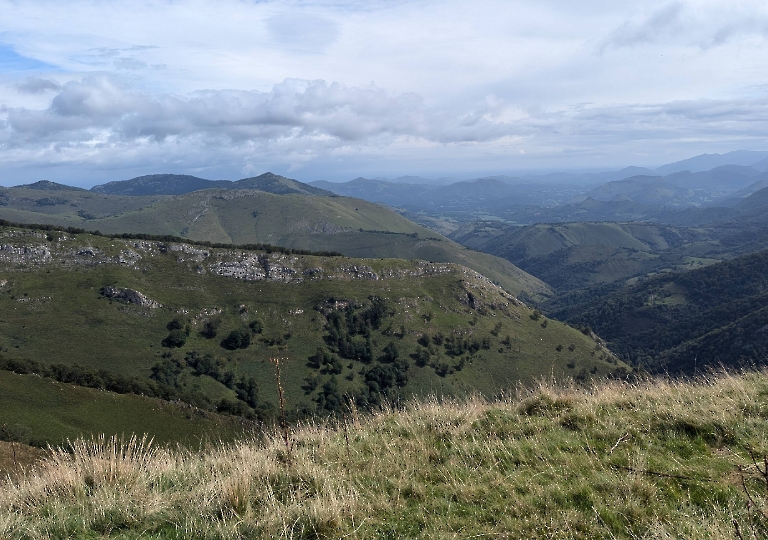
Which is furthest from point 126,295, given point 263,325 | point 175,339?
point 263,325

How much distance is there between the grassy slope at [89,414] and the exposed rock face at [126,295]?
2319 inches

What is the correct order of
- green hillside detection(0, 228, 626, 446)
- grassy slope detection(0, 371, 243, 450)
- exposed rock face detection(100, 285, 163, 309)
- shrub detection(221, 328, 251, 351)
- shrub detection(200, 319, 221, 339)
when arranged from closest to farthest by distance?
grassy slope detection(0, 371, 243, 450), green hillside detection(0, 228, 626, 446), exposed rock face detection(100, 285, 163, 309), shrub detection(221, 328, 251, 351), shrub detection(200, 319, 221, 339)

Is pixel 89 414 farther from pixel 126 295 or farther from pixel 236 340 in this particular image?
pixel 126 295

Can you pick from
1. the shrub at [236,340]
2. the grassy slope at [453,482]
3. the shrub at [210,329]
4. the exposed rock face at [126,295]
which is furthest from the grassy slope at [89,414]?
the grassy slope at [453,482]

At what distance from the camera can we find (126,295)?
424ft

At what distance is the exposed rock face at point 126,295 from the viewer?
128 metres

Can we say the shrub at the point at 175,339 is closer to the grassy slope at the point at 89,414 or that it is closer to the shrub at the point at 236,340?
the shrub at the point at 236,340

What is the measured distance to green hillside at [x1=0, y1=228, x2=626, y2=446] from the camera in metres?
109

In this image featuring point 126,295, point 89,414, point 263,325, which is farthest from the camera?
point 263,325

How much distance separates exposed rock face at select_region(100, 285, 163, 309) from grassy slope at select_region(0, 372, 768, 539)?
142 metres

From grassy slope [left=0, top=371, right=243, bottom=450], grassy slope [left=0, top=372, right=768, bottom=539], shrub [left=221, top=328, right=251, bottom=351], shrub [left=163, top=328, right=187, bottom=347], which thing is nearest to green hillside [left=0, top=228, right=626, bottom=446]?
shrub [left=163, top=328, right=187, bottom=347]

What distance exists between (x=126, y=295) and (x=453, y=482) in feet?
488

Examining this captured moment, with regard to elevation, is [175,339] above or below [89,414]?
below

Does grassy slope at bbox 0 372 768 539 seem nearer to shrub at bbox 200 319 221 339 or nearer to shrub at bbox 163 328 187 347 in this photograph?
shrub at bbox 163 328 187 347
